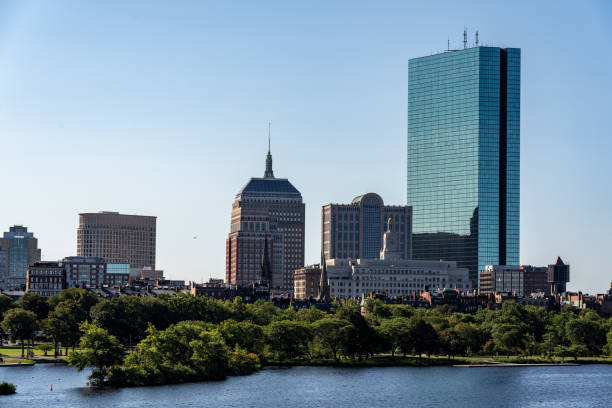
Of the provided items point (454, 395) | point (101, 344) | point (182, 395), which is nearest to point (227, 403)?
point (182, 395)

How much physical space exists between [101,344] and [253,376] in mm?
31619

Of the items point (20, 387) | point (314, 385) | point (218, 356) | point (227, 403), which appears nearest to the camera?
point (227, 403)

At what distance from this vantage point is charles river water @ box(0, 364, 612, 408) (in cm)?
15450

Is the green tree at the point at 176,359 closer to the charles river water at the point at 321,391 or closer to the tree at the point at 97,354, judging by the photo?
the tree at the point at 97,354

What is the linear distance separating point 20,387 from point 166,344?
25275 millimetres

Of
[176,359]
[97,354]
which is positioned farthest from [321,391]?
[97,354]

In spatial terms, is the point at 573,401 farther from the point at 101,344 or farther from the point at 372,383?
the point at 101,344

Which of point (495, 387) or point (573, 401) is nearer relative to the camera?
point (573, 401)

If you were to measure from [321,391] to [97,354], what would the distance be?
114 feet

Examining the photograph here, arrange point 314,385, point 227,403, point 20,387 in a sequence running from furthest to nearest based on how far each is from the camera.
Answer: point 314,385, point 20,387, point 227,403

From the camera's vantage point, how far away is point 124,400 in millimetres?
153250

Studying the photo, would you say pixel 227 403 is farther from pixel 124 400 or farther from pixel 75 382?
pixel 75 382

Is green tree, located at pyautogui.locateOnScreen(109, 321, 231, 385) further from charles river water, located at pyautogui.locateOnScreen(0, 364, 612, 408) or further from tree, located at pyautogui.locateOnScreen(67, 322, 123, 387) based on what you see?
charles river water, located at pyautogui.locateOnScreen(0, 364, 612, 408)

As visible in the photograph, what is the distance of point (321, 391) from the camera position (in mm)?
169000
